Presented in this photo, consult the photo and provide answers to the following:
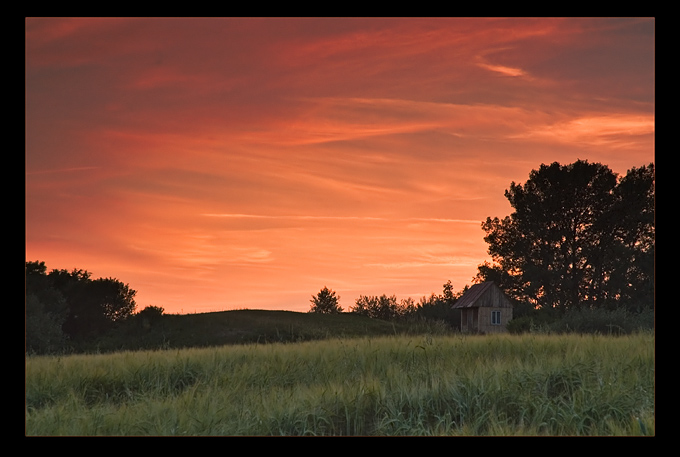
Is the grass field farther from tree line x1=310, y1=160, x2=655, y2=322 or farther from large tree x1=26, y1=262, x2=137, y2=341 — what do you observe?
tree line x1=310, y1=160, x2=655, y2=322

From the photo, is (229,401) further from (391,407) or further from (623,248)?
(623,248)

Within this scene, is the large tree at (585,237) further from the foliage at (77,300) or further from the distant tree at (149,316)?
the foliage at (77,300)

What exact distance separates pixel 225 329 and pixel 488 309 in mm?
17219

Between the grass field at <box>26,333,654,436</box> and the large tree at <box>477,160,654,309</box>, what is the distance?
28.6 meters

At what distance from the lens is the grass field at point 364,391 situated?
890 cm

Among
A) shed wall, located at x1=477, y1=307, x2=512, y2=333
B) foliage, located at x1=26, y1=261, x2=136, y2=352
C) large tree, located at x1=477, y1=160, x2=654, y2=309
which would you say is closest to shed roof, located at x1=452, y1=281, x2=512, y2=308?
shed wall, located at x1=477, y1=307, x2=512, y2=333

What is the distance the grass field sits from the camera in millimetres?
8898
